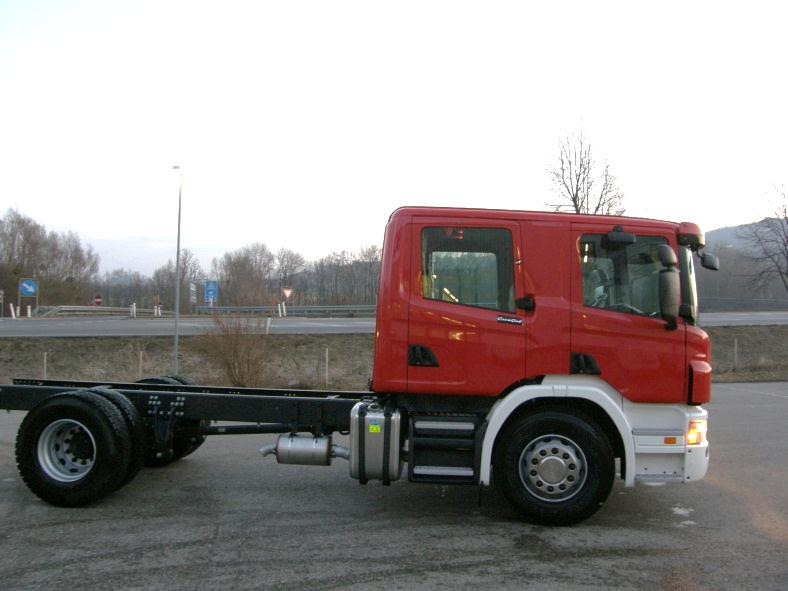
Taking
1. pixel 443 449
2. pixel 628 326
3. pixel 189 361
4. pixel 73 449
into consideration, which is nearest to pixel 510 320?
pixel 628 326

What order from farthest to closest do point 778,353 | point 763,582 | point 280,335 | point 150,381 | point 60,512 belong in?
point 778,353 → point 280,335 → point 150,381 → point 60,512 → point 763,582

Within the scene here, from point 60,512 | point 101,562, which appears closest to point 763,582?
point 101,562

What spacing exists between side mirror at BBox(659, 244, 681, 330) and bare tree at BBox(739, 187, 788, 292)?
28.5 metres

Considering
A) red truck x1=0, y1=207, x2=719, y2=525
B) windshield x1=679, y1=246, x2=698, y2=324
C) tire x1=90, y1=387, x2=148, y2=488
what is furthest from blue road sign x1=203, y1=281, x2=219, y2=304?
windshield x1=679, y1=246, x2=698, y2=324

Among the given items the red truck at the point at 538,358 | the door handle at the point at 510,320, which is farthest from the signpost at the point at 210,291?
the door handle at the point at 510,320

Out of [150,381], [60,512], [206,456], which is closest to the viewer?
[60,512]

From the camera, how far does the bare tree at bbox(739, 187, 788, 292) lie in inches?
1174

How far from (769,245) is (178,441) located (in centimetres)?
3131

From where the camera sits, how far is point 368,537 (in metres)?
5.16

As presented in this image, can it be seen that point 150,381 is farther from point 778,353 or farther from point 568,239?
point 778,353

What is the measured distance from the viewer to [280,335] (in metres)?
23.6

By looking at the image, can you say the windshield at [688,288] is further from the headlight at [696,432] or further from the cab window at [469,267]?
the cab window at [469,267]

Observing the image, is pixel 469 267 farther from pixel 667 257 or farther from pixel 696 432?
pixel 696 432

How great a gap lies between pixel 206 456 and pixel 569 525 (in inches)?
188
